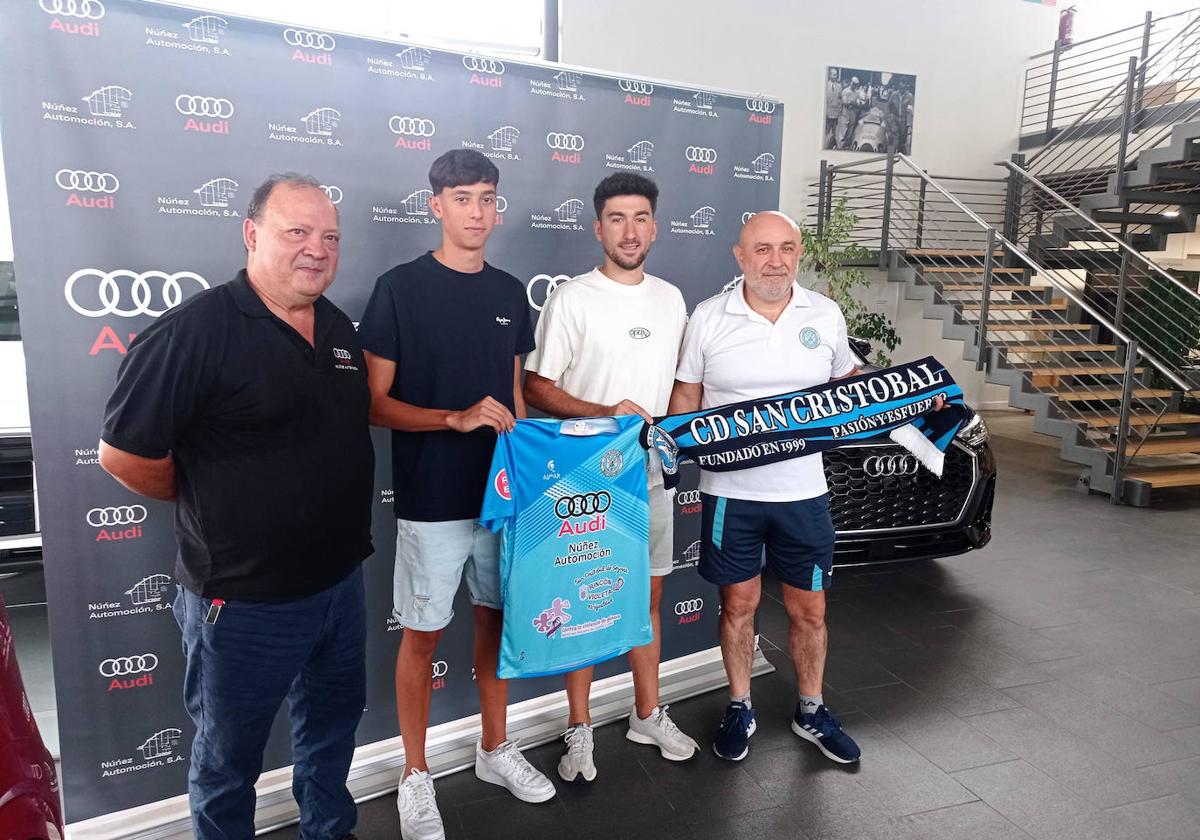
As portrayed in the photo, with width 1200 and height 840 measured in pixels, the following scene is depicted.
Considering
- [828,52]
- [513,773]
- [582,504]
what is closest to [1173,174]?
[828,52]

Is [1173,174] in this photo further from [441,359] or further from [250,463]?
[250,463]

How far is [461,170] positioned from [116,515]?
132 cm

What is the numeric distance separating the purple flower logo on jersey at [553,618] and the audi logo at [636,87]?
5.78 ft

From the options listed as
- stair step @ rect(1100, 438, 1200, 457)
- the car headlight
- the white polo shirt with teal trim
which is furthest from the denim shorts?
stair step @ rect(1100, 438, 1200, 457)

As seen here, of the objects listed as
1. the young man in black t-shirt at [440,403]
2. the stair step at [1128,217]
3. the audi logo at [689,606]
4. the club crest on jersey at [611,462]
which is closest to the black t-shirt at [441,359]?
the young man in black t-shirt at [440,403]

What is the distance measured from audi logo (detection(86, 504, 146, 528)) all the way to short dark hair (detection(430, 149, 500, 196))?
3.93ft

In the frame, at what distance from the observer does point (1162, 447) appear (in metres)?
6.50

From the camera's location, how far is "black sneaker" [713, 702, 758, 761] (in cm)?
267

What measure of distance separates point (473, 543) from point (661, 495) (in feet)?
2.06

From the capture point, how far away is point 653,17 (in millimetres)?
8312

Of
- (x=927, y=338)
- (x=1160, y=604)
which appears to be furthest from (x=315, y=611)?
(x=927, y=338)

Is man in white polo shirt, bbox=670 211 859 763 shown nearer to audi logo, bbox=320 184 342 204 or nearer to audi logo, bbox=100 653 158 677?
audi logo, bbox=320 184 342 204

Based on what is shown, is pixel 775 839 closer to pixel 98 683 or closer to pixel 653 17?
pixel 98 683

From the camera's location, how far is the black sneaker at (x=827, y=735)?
8.71ft
